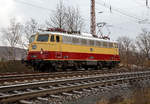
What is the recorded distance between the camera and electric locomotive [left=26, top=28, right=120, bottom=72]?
1579cm

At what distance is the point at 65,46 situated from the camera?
16.8 meters

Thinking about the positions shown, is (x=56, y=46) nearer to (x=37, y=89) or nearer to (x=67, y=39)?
(x=67, y=39)

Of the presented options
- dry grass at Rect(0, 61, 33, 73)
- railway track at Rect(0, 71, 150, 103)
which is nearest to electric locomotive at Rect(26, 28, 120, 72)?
dry grass at Rect(0, 61, 33, 73)

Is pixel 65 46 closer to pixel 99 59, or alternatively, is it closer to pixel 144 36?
pixel 99 59

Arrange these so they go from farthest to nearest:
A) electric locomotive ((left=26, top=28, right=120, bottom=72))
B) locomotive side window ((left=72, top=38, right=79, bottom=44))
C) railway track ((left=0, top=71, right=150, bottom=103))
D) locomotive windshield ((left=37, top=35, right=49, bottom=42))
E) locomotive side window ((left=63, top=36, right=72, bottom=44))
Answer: locomotive side window ((left=72, top=38, right=79, bottom=44)) → locomotive side window ((left=63, top=36, right=72, bottom=44)) → locomotive windshield ((left=37, top=35, right=49, bottom=42)) → electric locomotive ((left=26, top=28, right=120, bottom=72)) → railway track ((left=0, top=71, right=150, bottom=103))

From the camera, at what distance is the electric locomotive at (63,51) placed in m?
15.8

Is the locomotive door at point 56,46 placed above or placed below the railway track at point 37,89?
above

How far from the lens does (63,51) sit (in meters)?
16.6

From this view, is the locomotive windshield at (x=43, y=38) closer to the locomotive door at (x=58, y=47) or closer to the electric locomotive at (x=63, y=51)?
the electric locomotive at (x=63, y=51)

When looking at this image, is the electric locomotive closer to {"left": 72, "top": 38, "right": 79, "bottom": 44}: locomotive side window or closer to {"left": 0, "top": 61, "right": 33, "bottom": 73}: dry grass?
{"left": 72, "top": 38, "right": 79, "bottom": 44}: locomotive side window

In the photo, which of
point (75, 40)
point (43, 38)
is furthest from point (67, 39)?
point (43, 38)

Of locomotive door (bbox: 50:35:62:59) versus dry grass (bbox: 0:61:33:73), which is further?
dry grass (bbox: 0:61:33:73)

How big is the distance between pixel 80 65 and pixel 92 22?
10.8m

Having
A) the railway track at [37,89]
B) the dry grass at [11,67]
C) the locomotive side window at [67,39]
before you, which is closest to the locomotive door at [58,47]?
the locomotive side window at [67,39]
